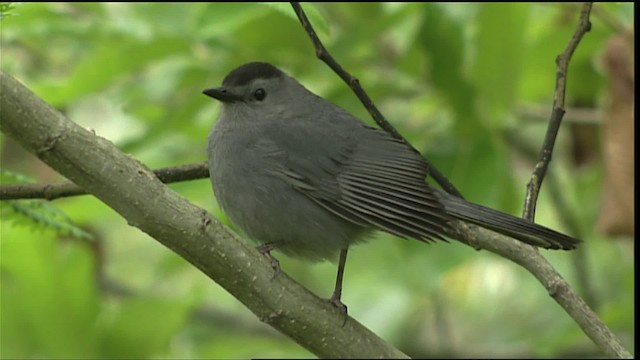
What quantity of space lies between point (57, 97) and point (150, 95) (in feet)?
1.62

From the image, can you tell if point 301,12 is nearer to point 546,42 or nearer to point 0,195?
point 0,195

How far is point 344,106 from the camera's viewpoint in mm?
3799

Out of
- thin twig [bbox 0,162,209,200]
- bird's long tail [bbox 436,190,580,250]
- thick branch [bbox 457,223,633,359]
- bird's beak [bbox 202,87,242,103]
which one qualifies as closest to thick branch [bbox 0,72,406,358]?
thin twig [bbox 0,162,209,200]

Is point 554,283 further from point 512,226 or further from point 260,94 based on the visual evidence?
point 260,94

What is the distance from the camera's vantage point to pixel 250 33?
3.77 metres

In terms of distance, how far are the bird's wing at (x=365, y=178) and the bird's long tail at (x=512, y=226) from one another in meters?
0.08

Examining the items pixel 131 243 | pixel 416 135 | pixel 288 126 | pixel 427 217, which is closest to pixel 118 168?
pixel 427 217

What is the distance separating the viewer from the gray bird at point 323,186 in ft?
9.50

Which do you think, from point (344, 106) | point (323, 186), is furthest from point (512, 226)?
Result: point (344, 106)

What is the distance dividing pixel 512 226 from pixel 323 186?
669mm

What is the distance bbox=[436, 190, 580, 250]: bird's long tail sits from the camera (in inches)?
106

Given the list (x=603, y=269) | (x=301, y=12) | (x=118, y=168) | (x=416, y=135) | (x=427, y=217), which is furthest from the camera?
(x=603, y=269)

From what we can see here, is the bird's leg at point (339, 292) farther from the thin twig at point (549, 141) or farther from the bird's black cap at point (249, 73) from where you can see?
the bird's black cap at point (249, 73)

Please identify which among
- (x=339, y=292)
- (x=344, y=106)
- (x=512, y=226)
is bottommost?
(x=339, y=292)
